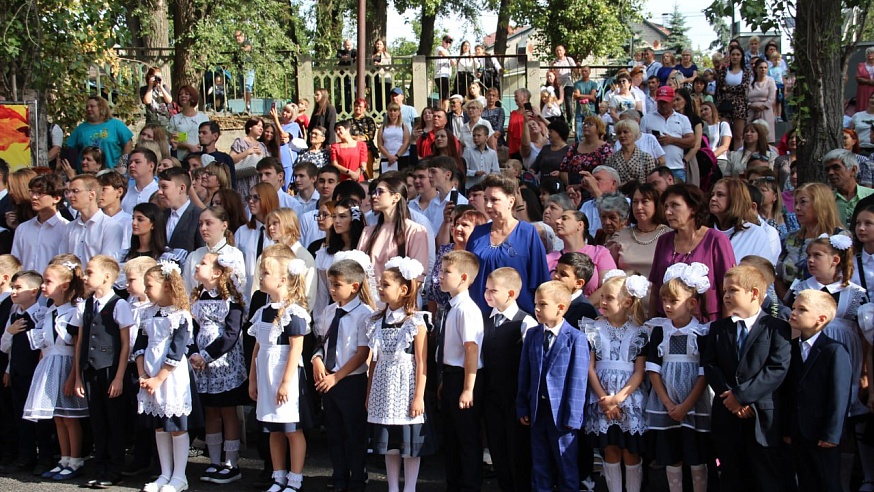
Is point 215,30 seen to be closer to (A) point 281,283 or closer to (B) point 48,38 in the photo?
(B) point 48,38

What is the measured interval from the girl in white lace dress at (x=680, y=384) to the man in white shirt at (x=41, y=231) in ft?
16.3

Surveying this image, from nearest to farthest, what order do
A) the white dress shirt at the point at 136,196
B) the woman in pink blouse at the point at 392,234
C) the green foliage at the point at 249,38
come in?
the woman in pink blouse at the point at 392,234
the white dress shirt at the point at 136,196
the green foliage at the point at 249,38

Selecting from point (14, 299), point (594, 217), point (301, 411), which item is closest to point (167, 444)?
point (301, 411)

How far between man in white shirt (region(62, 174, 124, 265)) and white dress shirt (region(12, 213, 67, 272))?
243 mm

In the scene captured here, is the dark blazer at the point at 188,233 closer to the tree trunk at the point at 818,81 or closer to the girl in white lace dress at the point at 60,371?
the girl in white lace dress at the point at 60,371

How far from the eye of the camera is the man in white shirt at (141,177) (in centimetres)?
873

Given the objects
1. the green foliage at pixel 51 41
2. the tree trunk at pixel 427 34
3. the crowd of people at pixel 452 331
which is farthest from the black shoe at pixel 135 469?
the tree trunk at pixel 427 34

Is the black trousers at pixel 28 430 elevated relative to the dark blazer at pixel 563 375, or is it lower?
lower

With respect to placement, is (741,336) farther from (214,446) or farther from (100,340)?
(100,340)

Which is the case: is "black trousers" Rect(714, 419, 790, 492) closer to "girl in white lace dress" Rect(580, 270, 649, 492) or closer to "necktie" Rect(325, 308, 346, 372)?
"girl in white lace dress" Rect(580, 270, 649, 492)

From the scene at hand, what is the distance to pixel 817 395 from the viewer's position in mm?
5434

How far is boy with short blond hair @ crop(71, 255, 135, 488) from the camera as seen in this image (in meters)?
6.90

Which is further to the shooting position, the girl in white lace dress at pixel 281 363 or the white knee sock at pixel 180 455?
the white knee sock at pixel 180 455

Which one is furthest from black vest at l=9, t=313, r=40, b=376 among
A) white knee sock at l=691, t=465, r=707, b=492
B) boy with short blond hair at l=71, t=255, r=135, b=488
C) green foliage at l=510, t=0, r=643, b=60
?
green foliage at l=510, t=0, r=643, b=60
